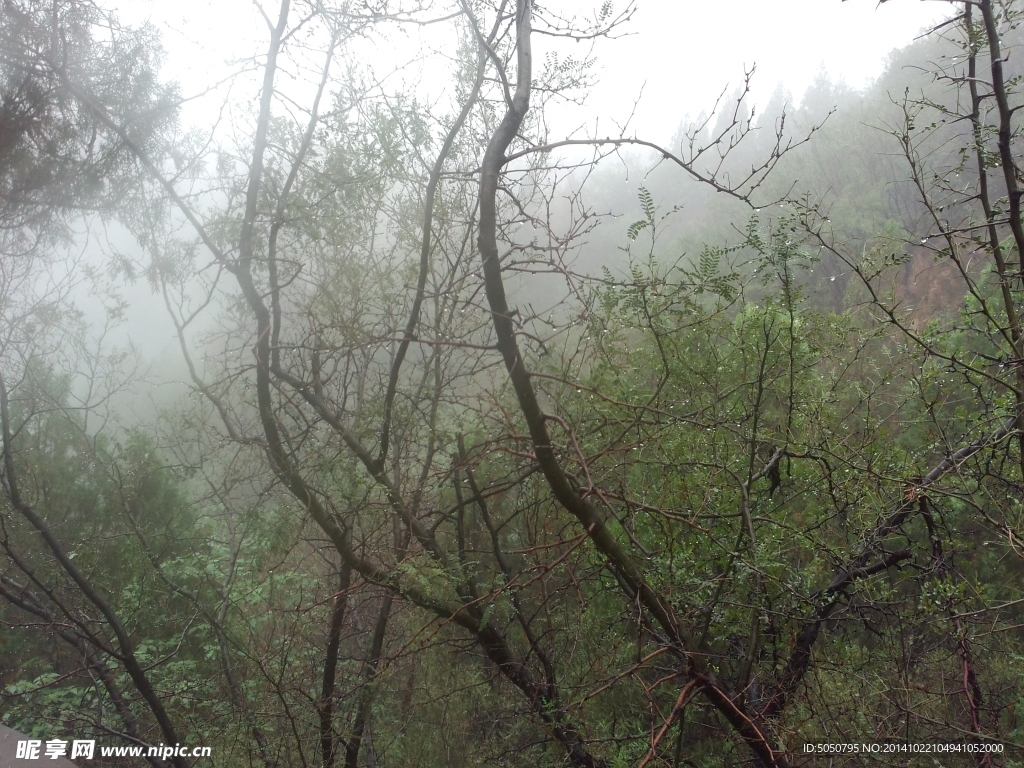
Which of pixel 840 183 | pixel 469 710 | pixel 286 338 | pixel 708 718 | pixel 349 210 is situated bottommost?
pixel 708 718

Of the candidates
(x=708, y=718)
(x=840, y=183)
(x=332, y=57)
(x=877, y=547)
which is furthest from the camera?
(x=840, y=183)

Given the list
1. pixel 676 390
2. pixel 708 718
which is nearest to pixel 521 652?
pixel 708 718

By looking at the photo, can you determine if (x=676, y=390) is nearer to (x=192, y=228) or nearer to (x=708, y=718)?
(x=708, y=718)

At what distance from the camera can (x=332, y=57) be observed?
358 centimetres

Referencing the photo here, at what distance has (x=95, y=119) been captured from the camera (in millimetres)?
3293

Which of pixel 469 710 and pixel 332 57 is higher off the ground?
pixel 332 57

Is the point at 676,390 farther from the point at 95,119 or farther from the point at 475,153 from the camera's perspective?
the point at 95,119

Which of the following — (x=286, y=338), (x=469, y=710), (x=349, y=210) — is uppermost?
(x=349, y=210)

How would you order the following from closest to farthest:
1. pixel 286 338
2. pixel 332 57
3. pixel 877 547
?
pixel 877 547 < pixel 332 57 < pixel 286 338

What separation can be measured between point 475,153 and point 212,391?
85.8 inches

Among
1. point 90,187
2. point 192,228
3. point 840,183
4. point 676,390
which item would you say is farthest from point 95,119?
point 840,183

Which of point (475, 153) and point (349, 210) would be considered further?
point (475, 153)

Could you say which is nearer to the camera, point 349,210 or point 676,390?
point 349,210

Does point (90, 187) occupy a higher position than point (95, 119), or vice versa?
point (95, 119)
